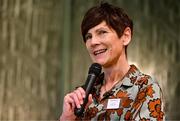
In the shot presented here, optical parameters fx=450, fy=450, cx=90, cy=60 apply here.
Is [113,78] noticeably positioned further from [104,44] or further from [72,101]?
[72,101]

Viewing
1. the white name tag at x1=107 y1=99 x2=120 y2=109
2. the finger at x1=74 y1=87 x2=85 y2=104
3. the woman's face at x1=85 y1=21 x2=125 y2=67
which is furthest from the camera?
the woman's face at x1=85 y1=21 x2=125 y2=67

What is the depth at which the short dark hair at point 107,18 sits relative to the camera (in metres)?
1.67

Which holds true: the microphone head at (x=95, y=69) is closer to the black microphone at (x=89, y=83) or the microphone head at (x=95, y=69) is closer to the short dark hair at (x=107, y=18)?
the black microphone at (x=89, y=83)

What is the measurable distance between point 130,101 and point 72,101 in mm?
216

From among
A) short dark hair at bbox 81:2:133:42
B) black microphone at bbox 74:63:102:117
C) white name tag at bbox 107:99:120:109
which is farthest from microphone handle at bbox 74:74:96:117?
short dark hair at bbox 81:2:133:42

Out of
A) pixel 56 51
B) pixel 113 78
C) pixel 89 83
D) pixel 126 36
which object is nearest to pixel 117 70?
pixel 113 78

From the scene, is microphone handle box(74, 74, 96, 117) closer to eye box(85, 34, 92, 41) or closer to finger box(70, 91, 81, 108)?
finger box(70, 91, 81, 108)

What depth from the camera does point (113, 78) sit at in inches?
66.7

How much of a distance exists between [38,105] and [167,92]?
3.31 ft

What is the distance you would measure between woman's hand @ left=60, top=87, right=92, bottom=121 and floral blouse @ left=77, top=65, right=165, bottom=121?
4.1 inches

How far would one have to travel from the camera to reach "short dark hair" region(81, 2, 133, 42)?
1.67m

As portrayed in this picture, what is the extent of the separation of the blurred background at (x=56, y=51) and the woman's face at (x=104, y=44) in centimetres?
183

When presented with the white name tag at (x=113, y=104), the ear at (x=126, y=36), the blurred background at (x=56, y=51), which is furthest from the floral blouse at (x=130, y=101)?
the blurred background at (x=56, y=51)

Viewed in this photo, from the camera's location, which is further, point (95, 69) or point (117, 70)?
point (117, 70)
